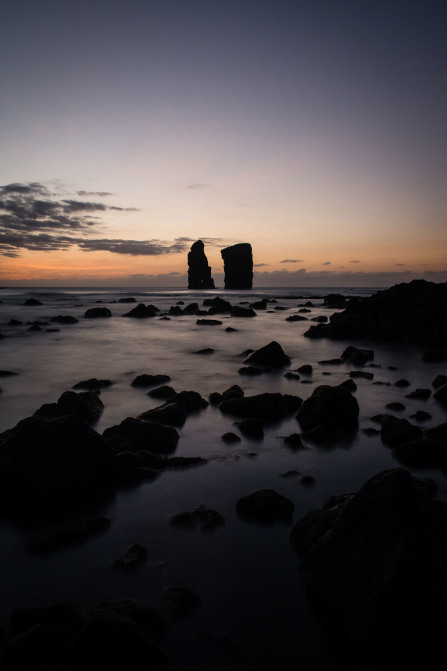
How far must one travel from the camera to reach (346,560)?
276 centimetres

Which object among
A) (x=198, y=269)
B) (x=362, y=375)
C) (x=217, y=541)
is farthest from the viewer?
(x=198, y=269)

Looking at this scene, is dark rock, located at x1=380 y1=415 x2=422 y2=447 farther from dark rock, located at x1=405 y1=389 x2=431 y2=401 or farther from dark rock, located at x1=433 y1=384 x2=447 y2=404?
dark rock, located at x1=405 y1=389 x2=431 y2=401

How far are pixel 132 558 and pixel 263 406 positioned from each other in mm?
4031

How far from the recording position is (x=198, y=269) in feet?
409

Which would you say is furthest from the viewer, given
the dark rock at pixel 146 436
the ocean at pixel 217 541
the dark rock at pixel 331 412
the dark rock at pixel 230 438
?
the dark rock at pixel 331 412

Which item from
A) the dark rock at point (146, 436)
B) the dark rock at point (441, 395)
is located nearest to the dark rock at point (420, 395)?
the dark rock at point (441, 395)

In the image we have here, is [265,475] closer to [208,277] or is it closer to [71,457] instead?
[71,457]

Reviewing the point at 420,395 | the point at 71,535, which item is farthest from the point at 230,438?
the point at 420,395

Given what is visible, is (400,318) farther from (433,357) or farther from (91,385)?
(91,385)

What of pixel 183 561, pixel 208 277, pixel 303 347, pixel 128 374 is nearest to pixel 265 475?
pixel 183 561

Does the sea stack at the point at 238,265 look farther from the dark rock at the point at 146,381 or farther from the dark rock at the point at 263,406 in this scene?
the dark rock at the point at 263,406

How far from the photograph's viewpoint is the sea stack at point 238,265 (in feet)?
406

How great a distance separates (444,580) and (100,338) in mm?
19085

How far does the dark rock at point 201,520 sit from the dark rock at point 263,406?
3098 mm
